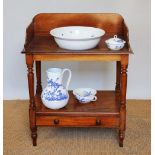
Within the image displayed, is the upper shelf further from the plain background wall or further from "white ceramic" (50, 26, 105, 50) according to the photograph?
the plain background wall

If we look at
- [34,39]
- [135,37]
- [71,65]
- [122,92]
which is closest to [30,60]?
[34,39]

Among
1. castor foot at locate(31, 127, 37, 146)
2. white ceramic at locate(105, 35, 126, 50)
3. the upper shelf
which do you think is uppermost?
the upper shelf

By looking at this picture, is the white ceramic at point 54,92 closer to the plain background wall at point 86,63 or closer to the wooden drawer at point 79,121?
the wooden drawer at point 79,121

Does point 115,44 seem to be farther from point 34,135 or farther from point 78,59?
point 34,135

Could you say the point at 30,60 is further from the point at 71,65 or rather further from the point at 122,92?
the point at 71,65

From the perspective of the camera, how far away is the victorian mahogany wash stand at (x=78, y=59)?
170 cm

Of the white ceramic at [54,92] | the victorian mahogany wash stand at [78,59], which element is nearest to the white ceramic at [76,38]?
the victorian mahogany wash stand at [78,59]

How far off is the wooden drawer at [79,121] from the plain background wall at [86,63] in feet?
Answer: 2.32

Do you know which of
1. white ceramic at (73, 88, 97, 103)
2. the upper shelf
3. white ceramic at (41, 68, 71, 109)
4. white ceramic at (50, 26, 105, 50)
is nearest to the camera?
white ceramic at (50, 26, 105, 50)

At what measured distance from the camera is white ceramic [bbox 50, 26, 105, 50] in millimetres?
1678

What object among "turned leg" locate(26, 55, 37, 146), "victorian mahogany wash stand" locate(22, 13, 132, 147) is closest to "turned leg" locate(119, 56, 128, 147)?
"victorian mahogany wash stand" locate(22, 13, 132, 147)

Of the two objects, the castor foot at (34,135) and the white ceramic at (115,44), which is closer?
the white ceramic at (115,44)

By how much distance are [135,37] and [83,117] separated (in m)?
0.88

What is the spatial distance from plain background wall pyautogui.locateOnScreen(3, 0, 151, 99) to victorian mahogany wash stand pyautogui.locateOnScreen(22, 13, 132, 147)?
336mm
